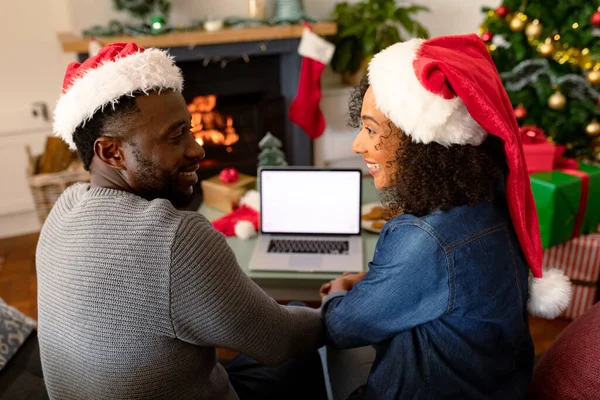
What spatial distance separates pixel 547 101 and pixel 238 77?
1993 millimetres

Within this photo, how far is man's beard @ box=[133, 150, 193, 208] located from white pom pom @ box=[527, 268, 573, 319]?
86 centimetres

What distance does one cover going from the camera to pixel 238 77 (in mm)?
3605

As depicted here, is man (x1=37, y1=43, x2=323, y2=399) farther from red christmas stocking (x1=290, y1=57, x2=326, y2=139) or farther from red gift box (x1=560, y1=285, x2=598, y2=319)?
red christmas stocking (x1=290, y1=57, x2=326, y2=139)

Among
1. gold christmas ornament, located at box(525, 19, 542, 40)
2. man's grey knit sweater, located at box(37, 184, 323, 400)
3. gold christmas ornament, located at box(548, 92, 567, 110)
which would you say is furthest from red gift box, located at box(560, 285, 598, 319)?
man's grey knit sweater, located at box(37, 184, 323, 400)

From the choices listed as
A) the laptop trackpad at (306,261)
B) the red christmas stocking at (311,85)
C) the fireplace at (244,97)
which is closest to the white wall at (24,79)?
the fireplace at (244,97)

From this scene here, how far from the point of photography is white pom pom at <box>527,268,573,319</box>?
120cm

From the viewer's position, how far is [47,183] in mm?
2857

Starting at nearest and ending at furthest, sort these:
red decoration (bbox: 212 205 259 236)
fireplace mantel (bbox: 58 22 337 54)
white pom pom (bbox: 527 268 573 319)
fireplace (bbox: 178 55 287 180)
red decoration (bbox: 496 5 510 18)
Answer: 1. white pom pom (bbox: 527 268 573 319)
2. red decoration (bbox: 212 205 259 236)
3. red decoration (bbox: 496 5 510 18)
4. fireplace mantel (bbox: 58 22 337 54)
5. fireplace (bbox: 178 55 287 180)

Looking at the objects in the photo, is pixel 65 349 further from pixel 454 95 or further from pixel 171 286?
pixel 454 95

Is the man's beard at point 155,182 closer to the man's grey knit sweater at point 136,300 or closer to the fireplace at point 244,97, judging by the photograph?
the man's grey knit sweater at point 136,300

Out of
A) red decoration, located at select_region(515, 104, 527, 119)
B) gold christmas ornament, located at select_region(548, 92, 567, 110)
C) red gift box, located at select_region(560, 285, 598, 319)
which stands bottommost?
red gift box, located at select_region(560, 285, 598, 319)

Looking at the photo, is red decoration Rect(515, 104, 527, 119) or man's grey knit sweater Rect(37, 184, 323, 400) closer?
man's grey knit sweater Rect(37, 184, 323, 400)

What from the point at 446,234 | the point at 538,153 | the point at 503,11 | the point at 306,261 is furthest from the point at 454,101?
the point at 503,11

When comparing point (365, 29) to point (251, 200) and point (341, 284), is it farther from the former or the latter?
point (341, 284)
